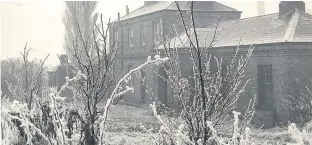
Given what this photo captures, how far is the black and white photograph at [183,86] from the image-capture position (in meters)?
3.93

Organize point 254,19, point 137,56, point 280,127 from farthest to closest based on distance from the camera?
→ point 137,56 < point 254,19 < point 280,127

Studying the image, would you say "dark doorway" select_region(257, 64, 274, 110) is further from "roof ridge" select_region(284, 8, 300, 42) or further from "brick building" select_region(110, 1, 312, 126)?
"roof ridge" select_region(284, 8, 300, 42)

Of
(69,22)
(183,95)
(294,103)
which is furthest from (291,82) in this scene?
(69,22)

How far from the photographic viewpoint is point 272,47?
16172mm

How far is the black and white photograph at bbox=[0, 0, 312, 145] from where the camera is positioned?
3930mm

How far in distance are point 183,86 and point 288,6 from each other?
1684cm

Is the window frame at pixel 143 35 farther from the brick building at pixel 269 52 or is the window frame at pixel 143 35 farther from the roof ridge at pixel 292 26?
the roof ridge at pixel 292 26

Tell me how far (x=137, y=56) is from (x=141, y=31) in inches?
83.9

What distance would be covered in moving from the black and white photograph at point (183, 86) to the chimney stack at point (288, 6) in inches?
2.1

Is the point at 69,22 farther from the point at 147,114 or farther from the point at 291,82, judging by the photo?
the point at 291,82

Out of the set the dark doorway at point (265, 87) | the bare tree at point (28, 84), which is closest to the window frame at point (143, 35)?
the dark doorway at point (265, 87)

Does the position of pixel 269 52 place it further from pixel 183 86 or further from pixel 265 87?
pixel 183 86

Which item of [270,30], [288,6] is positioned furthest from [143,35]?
[288,6]

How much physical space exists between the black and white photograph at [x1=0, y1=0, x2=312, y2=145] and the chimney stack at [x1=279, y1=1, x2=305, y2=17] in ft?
0.17
